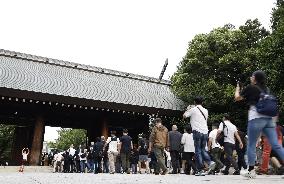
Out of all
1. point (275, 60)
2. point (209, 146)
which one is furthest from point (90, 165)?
point (275, 60)

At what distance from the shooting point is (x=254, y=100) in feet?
19.6

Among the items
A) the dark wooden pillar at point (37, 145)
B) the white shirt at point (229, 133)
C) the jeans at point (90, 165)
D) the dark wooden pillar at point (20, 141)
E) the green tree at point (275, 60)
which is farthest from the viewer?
the dark wooden pillar at point (20, 141)

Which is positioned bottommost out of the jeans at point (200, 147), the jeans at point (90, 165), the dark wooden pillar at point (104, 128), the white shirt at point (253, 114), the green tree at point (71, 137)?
the jeans at point (90, 165)

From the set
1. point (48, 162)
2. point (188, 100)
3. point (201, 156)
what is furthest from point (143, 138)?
point (48, 162)

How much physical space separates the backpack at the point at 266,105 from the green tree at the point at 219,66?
14563 millimetres

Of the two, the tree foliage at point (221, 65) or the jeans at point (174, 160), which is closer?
the jeans at point (174, 160)

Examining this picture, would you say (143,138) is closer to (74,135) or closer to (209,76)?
(209,76)

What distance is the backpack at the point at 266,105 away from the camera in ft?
18.8

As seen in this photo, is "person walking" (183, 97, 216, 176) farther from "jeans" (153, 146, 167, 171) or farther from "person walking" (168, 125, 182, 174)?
"person walking" (168, 125, 182, 174)

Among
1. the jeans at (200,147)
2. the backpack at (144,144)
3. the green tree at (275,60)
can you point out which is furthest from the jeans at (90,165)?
the green tree at (275,60)

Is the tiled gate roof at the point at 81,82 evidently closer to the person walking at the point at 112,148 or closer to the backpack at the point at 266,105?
the person walking at the point at 112,148

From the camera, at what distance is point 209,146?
10.7 m

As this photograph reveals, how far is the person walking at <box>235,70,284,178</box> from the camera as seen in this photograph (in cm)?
579

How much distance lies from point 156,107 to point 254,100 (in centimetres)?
1631
